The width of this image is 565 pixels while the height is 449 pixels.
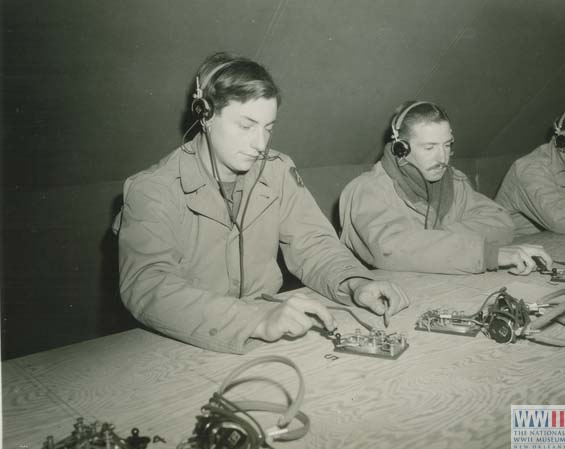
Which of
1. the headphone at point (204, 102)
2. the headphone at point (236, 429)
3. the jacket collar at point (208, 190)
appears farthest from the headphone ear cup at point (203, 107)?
the headphone at point (236, 429)

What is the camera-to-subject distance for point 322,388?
119cm

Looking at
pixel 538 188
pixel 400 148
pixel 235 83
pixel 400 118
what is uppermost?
pixel 235 83

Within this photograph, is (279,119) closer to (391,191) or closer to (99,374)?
(391,191)

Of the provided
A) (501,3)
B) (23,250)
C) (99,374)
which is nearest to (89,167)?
(23,250)

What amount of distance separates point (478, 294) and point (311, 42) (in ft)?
6.64

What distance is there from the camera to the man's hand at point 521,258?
2.08 metres

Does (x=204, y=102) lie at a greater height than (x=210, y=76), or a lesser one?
lesser

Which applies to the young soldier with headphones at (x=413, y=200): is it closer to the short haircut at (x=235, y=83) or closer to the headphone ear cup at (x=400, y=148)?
the headphone ear cup at (x=400, y=148)

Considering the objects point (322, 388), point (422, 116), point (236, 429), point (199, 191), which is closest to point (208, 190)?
point (199, 191)

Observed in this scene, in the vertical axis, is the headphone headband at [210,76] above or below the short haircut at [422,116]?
above

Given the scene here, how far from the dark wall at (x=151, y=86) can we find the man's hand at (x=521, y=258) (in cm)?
184

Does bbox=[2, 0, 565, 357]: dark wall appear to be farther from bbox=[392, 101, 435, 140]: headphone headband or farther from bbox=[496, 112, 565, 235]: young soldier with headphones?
bbox=[496, 112, 565, 235]: young soldier with headphones

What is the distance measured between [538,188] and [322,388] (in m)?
2.80

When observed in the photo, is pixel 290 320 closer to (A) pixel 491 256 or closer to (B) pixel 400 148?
(A) pixel 491 256
